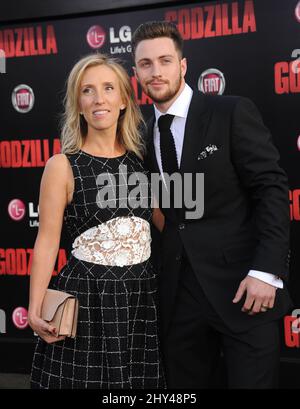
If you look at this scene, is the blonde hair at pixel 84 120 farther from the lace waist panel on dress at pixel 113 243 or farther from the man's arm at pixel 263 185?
the man's arm at pixel 263 185

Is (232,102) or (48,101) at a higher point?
(48,101)

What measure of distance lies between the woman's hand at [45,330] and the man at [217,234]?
1.49 ft

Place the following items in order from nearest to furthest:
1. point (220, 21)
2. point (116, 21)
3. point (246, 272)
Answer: point (246, 272) < point (220, 21) < point (116, 21)

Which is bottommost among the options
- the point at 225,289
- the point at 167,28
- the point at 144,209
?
the point at 225,289

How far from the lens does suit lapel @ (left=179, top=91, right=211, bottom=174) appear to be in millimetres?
2082

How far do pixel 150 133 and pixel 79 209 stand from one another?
0.48 meters

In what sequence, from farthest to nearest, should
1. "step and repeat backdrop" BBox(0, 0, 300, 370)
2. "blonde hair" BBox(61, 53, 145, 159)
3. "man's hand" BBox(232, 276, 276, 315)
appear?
"step and repeat backdrop" BBox(0, 0, 300, 370) → "blonde hair" BBox(61, 53, 145, 159) → "man's hand" BBox(232, 276, 276, 315)

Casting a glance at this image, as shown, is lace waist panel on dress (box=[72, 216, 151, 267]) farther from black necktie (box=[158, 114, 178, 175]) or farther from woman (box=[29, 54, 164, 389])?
black necktie (box=[158, 114, 178, 175])

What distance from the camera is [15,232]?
3617 mm

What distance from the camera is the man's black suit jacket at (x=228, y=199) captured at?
2018 mm

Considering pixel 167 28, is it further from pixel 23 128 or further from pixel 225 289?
pixel 23 128

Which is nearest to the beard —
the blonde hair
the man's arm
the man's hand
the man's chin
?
the man's chin

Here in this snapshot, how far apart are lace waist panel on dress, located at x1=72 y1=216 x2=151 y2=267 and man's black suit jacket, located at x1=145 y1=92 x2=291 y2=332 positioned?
163mm

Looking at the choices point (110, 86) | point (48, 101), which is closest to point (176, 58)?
point (110, 86)
